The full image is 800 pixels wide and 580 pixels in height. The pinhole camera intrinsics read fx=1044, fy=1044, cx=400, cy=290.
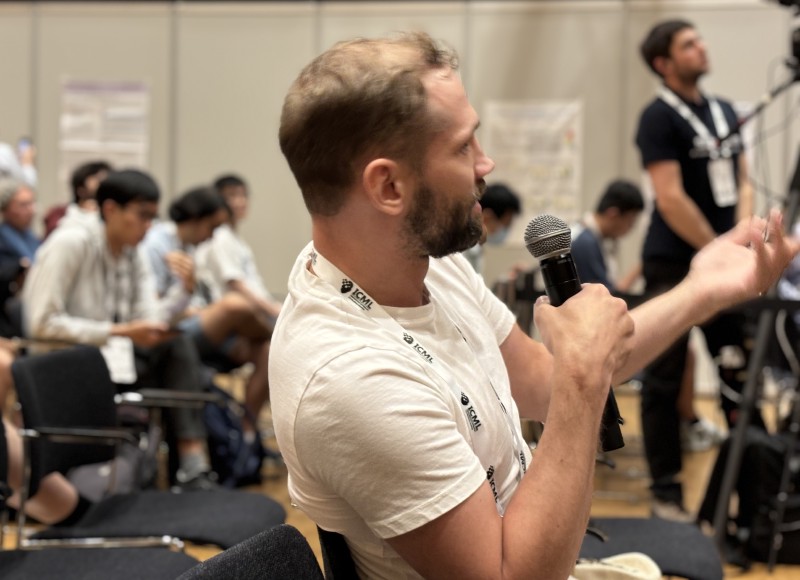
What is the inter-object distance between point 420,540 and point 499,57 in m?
7.14

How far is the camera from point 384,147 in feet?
4.28

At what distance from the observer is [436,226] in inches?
52.6

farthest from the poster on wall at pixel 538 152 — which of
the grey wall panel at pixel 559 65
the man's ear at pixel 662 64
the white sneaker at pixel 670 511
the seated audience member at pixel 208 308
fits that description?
the white sneaker at pixel 670 511

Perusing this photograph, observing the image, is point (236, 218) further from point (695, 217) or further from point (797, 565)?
point (797, 565)

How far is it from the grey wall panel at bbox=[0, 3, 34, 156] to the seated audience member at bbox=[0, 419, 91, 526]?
6.18 meters

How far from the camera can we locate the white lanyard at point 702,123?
3859 millimetres

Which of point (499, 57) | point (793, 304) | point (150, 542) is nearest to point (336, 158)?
point (150, 542)

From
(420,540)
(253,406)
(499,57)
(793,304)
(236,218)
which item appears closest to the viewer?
(420,540)

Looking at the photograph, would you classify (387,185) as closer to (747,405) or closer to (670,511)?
(747,405)

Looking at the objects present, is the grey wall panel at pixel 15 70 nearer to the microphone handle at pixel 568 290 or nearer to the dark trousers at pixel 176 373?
the dark trousers at pixel 176 373

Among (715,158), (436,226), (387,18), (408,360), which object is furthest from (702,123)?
(387,18)

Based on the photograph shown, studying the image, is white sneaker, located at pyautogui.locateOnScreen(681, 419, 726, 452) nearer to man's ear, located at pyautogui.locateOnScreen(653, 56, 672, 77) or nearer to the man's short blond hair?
man's ear, located at pyautogui.locateOnScreen(653, 56, 672, 77)

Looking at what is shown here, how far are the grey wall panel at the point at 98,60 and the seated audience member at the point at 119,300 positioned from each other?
14.0ft

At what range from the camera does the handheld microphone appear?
1.36 m
